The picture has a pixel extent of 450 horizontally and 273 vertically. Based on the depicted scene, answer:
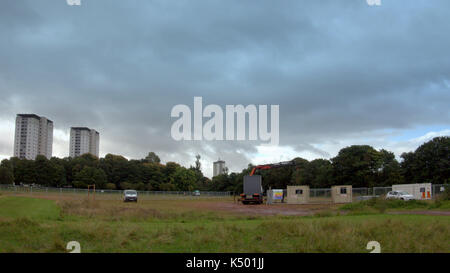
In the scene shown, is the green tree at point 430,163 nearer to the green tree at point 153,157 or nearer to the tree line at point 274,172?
the tree line at point 274,172

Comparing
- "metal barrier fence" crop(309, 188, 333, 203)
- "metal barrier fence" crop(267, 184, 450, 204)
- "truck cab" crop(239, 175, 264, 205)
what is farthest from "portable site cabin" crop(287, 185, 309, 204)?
"metal barrier fence" crop(309, 188, 333, 203)

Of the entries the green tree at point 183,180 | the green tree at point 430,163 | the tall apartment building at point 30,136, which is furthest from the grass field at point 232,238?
the tall apartment building at point 30,136

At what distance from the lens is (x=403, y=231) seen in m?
11.7

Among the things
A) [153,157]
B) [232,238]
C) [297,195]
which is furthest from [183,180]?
[232,238]

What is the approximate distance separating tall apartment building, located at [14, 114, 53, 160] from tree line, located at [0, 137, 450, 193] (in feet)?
184

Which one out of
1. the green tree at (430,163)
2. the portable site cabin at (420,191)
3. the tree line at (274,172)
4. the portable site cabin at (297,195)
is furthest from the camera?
the tree line at (274,172)

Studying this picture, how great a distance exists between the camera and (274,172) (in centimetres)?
10631

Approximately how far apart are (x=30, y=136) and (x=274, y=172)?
117650 millimetres

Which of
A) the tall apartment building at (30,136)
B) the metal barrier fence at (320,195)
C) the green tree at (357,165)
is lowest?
the metal barrier fence at (320,195)

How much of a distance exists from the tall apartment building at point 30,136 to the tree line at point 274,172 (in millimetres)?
55994

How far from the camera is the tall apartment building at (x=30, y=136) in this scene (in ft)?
528

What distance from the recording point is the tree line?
6925 centimetres

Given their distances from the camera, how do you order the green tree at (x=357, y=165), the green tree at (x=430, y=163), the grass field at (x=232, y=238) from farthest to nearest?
the green tree at (x=357, y=165) → the green tree at (x=430, y=163) → the grass field at (x=232, y=238)
